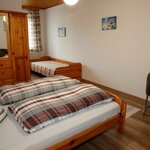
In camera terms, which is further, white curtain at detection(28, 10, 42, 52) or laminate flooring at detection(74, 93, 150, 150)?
white curtain at detection(28, 10, 42, 52)

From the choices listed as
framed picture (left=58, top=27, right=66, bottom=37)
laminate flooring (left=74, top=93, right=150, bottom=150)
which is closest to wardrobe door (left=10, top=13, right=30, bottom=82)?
framed picture (left=58, top=27, right=66, bottom=37)

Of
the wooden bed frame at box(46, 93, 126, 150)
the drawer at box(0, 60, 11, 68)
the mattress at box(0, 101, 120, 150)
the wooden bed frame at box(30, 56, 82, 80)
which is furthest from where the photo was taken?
the wooden bed frame at box(30, 56, 82, 80)

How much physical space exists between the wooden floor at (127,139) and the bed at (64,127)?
6.0 inches

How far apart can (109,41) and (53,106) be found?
256 centimetres

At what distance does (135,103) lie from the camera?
11.1 feet

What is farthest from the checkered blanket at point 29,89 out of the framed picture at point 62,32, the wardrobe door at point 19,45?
the framed picture at point 62,32

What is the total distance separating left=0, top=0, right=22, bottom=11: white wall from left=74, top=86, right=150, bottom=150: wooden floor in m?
3.26

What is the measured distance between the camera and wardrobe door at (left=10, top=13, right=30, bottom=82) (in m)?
3.69

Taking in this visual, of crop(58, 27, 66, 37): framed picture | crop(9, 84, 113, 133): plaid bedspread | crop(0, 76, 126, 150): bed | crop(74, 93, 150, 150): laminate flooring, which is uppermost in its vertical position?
crop(58, 27, 66, 37): framed picture

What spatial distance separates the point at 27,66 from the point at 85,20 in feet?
6.45

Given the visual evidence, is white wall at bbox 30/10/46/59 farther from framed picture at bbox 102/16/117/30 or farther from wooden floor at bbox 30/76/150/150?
wooden floor at bbox 30/76/150/150

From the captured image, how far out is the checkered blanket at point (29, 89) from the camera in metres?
2.16

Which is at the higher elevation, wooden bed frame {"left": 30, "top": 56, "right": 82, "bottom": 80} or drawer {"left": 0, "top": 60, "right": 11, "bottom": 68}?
drawer {"left": 0, "top": 60, "right": 11, "bottom": 68}

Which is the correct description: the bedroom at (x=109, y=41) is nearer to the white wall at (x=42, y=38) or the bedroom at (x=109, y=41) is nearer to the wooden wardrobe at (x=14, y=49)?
the wooden wardrobe at (x=14, y=49)
